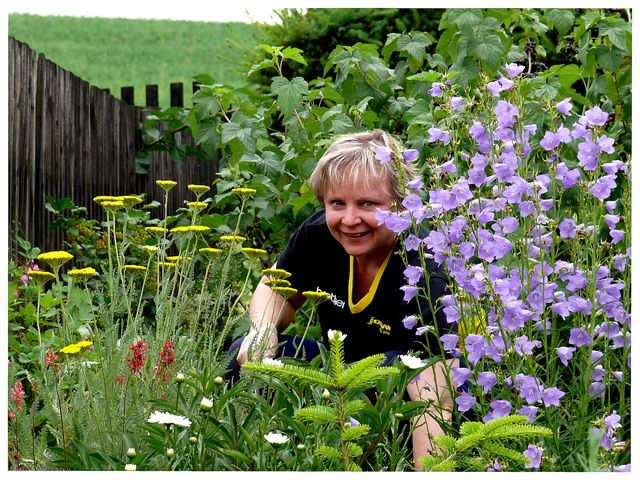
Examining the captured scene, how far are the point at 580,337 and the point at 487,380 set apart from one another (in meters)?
0.26

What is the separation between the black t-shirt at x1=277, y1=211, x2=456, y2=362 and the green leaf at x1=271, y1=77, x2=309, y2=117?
2.15 ft

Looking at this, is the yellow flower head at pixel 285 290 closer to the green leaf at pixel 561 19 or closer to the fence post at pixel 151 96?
the green leaf at pixel 561 19

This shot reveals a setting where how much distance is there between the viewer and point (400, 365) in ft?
7.19

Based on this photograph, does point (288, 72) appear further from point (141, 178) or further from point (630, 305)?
point (630, 305)

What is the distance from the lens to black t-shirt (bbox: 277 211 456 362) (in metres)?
2.86

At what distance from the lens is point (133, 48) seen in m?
15.2

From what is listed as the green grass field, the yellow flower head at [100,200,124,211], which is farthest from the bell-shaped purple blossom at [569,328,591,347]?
the green grass field

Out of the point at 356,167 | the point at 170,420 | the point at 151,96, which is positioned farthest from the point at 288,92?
the point at 151,96

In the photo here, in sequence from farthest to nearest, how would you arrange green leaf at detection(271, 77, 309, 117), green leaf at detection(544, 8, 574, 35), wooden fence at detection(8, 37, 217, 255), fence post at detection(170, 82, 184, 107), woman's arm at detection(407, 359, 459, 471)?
fence post at detection(170, 82, 184, 107) → wooden fence at detection(8, 37, 217, 255) → green leaf at detection(271, 77, 309, 117) → green leaf at detection(544, 8, 574, 35) → woman's arm at detection(407, 359, 459, 471)

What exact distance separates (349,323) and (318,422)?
1.25m

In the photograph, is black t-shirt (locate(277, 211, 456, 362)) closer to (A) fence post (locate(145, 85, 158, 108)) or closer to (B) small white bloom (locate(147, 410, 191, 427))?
(B) small white bloom (locate(147, 410, 191, 427))

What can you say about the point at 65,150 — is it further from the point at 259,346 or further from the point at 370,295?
the point at 259,346

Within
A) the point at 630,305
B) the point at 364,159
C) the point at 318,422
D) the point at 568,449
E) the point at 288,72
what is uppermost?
the point at 288,72

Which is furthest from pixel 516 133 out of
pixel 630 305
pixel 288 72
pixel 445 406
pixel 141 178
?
pixel 288 72
